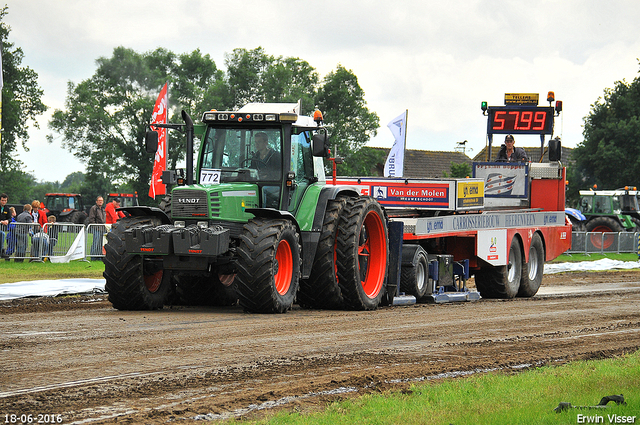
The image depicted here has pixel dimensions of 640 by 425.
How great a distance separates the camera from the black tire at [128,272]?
33.6 feet

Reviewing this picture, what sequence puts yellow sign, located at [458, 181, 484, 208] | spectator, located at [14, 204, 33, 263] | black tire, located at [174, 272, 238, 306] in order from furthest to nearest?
spectator, located at [14, 204, 33, 263], yellow sign, located at [458, 181, 484, 208], black tire, located at [174, 272, 238, 306]

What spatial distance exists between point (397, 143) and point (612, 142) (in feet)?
114

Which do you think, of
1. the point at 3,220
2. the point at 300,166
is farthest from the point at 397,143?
the point at 300,166

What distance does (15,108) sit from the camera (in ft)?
178

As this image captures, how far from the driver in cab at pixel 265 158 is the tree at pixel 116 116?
151 feet

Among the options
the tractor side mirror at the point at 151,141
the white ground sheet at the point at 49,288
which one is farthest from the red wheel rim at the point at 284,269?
the white ground sheet at the point at 49,288

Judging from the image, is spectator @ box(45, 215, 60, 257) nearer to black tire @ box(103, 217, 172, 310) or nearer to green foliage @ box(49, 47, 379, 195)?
black tire @ box(103, 217, 172, 310)

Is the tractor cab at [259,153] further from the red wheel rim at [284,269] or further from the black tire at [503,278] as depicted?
the black tire at [503,278]

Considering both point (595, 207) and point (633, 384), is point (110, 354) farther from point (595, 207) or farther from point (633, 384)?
point (595, 207)

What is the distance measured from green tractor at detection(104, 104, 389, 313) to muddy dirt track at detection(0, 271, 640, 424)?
0.41 m

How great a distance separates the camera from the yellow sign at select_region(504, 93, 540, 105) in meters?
18.2

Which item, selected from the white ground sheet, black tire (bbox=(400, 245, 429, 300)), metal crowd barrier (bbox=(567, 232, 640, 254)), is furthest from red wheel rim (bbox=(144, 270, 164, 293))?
metal crowd barrier (bbox=(567, 232, 640, 254))

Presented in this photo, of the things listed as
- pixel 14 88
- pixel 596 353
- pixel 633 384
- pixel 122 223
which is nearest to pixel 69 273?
pixel 122 223

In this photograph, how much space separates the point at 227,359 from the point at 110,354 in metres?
0.98
